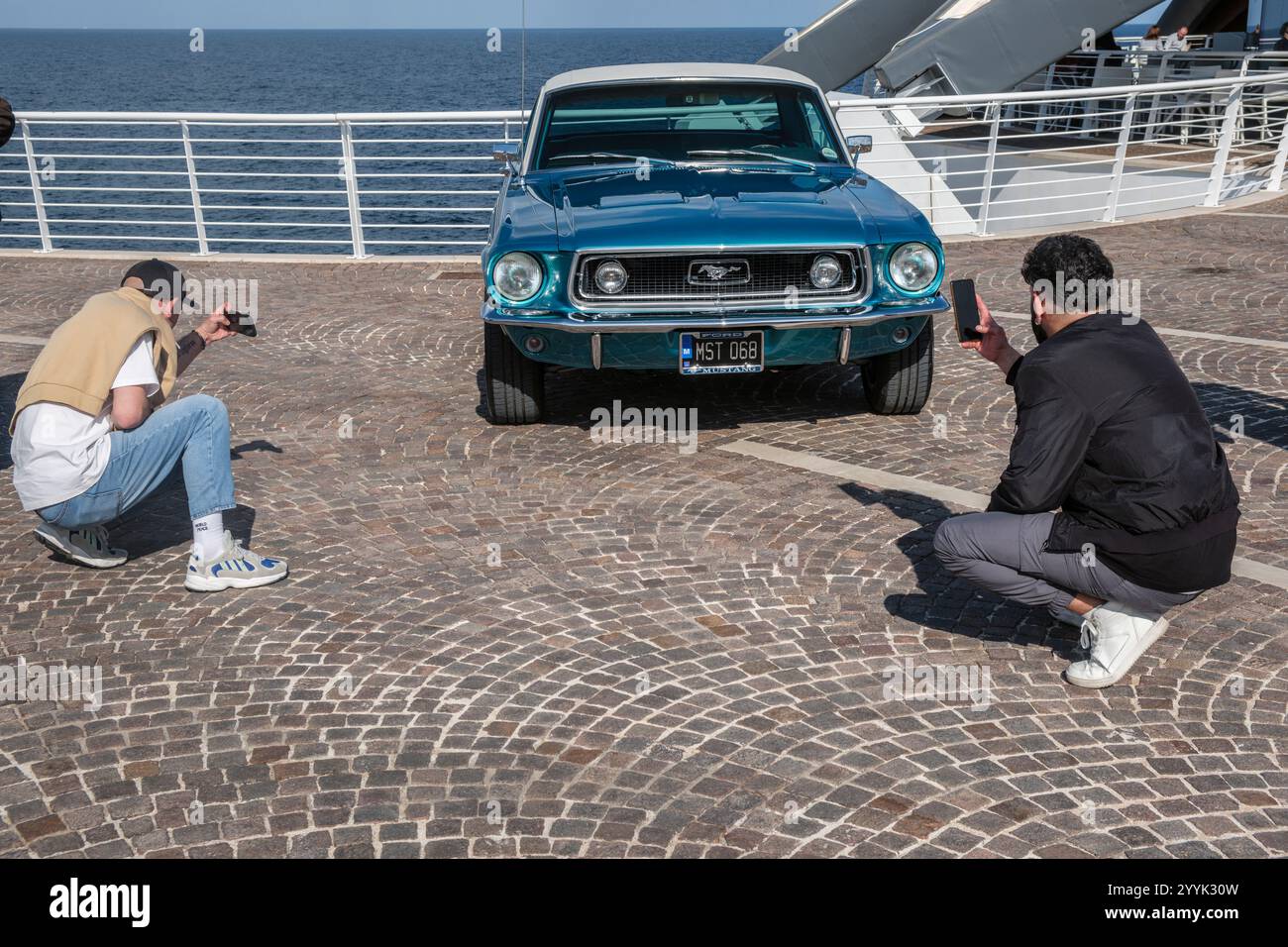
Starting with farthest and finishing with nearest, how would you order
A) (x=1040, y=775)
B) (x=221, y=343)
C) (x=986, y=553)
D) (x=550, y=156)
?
(x=221, y=343) < (x=550, y=156) < (x=986, y=553) < (x=1040, y=775)

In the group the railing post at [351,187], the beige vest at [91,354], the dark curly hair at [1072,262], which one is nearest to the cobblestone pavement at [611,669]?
the beige vest at [91,354]

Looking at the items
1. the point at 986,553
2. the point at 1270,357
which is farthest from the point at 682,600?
the point at 1270,357

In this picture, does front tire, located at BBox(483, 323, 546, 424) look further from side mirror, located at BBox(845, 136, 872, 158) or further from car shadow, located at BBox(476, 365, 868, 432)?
side mirror, located at BBox(845, 136, 872, 158)

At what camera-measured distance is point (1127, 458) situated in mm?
3918

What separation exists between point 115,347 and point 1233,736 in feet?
13.6

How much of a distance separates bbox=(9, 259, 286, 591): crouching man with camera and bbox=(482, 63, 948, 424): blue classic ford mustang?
70.9 inches

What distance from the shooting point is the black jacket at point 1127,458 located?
390cm

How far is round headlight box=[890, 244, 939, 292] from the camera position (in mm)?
6449

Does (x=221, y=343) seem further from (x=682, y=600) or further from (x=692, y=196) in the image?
(x=682, y=600)

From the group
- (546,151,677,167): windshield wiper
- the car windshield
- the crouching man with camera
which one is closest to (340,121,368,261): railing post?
the car windshield

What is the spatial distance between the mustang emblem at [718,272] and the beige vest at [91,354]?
2.66 meters

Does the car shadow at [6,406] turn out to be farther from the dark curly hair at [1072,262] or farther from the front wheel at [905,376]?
the dark curly hair at [1072,262]

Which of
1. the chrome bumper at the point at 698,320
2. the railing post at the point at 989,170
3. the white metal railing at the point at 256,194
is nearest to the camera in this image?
the chrome bumper at the point at 698,320

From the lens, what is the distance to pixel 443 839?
3.34 metres
